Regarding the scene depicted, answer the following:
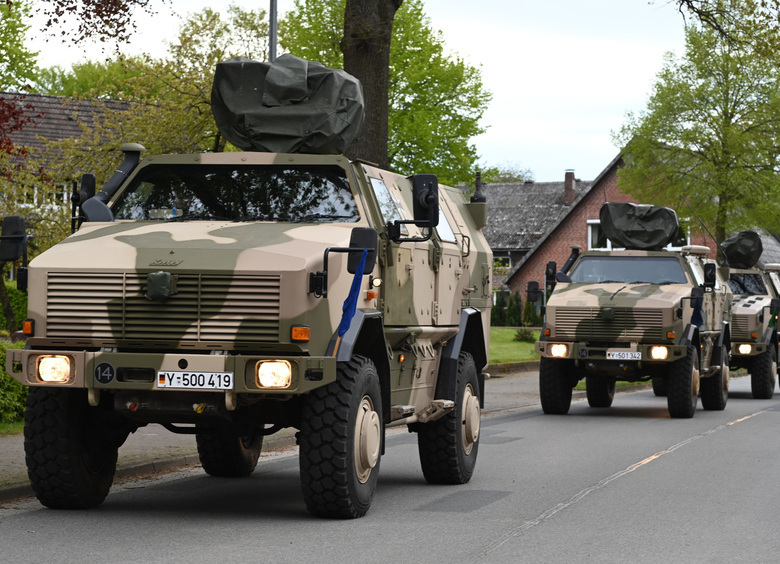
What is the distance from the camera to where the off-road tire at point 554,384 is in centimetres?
1922

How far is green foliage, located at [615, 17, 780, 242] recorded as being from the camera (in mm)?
44219

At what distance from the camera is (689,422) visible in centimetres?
1841

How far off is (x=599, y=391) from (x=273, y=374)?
45.8 feet

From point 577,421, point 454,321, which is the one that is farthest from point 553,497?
point 577,421

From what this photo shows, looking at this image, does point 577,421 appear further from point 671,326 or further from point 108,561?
point 108,561

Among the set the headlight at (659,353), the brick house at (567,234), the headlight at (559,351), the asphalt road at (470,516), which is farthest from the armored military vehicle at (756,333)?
the brick house at (567,234)

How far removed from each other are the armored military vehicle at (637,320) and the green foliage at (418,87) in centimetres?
2191

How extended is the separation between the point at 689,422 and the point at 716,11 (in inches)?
306

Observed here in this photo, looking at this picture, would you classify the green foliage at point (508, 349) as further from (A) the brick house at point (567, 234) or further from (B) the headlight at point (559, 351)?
(A) the brick house at point (567, 234)

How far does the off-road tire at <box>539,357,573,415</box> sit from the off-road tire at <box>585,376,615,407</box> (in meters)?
1.63

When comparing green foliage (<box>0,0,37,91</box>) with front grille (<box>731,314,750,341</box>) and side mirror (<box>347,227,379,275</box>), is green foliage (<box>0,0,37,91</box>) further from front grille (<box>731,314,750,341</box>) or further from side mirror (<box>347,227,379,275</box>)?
side mirror (<box>347,227,379,275</box>)

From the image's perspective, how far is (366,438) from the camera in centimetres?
872

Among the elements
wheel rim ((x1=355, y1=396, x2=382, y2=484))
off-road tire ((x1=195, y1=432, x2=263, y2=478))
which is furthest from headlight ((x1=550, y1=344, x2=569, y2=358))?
wheel rim ((x1=355, y1=396, x2=382, y2=484))

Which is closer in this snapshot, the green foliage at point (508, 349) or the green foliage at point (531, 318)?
the green foliage at point (508, 349)
